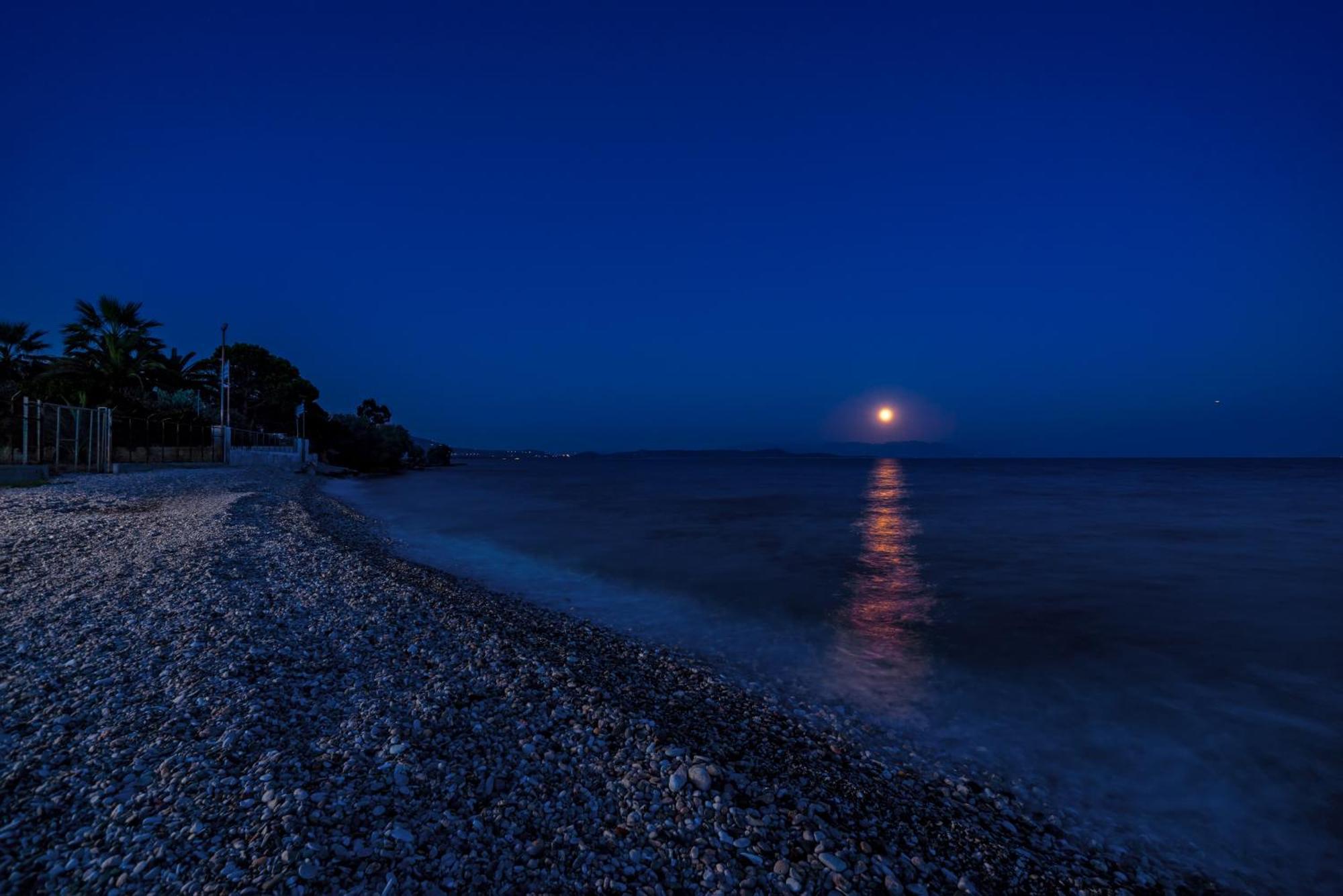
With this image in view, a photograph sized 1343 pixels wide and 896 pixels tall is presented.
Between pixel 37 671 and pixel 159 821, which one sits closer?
pixel 159 821

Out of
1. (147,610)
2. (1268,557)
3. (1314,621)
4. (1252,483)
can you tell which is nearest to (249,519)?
(147,610)

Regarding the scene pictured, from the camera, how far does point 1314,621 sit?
10.5m

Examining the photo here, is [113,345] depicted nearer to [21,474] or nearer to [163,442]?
[163,442]

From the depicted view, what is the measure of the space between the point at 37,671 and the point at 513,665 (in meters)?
3.97

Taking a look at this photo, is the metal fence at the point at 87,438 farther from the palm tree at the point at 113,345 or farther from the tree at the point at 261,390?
the tree at the point at 261,390

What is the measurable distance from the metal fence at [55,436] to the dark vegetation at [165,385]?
1.07 metres

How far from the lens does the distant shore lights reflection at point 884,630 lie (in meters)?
7.08

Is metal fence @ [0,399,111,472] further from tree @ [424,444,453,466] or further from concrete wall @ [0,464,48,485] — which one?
tree @ [424,444,453,466]

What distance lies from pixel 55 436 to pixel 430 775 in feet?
106

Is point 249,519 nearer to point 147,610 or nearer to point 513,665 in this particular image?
point 147,610

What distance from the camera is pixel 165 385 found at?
52.0 m

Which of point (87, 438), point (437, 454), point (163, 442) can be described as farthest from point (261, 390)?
point (437, 454)

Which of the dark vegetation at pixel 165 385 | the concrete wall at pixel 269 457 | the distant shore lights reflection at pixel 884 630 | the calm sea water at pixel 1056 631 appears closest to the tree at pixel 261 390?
the dark vegetation at pixel 165 385

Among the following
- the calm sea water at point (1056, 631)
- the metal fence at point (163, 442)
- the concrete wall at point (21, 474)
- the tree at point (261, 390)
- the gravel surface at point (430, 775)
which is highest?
the tree at point (261, 390)
